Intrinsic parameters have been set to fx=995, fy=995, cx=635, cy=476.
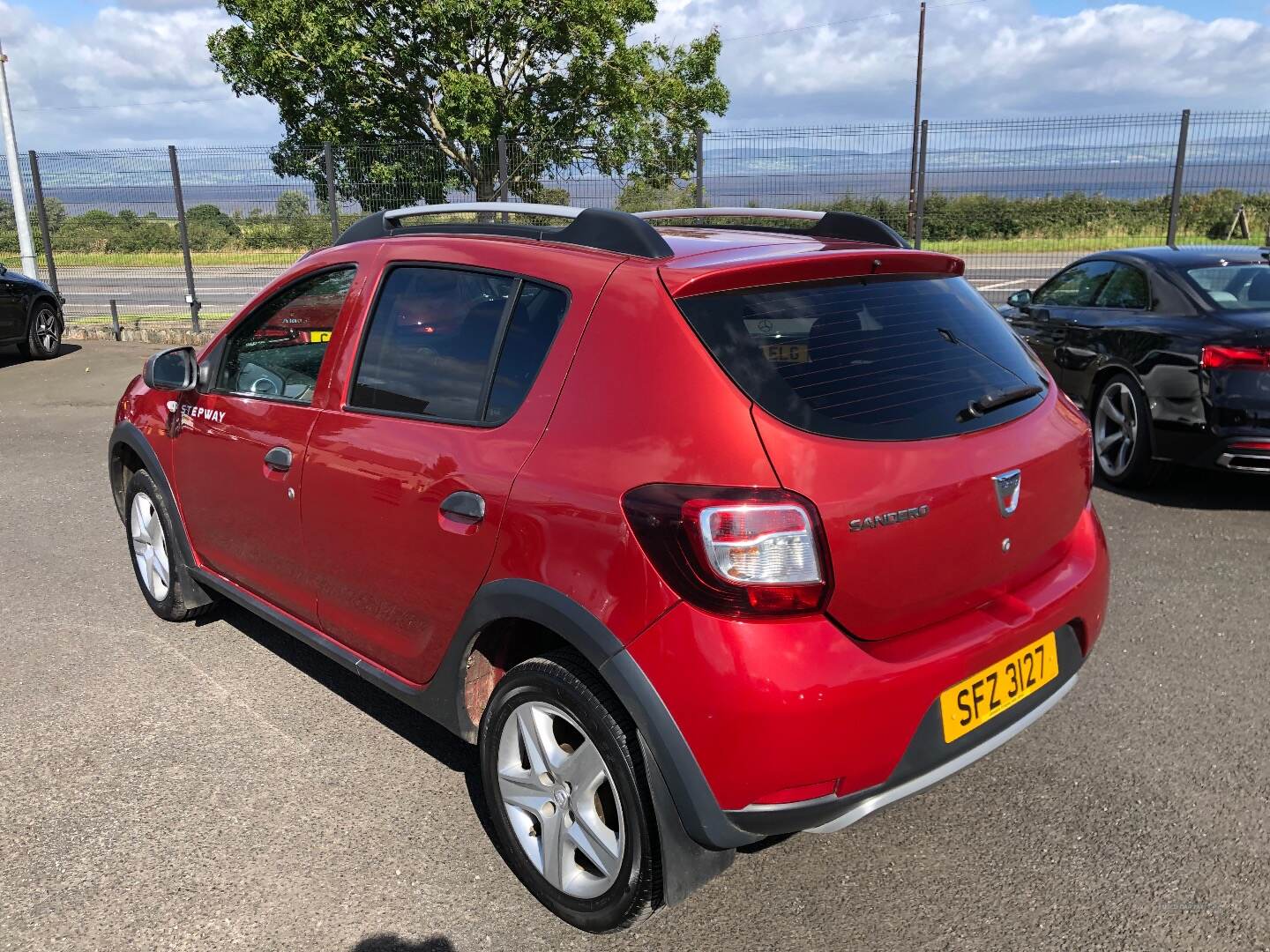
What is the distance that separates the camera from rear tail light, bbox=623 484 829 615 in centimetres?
205

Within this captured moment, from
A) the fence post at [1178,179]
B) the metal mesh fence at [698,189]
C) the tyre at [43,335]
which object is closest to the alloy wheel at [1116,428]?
the metal mesh fence at [698,189]

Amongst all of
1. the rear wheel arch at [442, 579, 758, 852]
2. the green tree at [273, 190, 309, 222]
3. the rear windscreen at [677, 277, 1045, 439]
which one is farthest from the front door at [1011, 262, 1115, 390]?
the green tree at [273, 190, 309, 222]

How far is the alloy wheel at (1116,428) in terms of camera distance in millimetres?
6180

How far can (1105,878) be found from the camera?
262 cm

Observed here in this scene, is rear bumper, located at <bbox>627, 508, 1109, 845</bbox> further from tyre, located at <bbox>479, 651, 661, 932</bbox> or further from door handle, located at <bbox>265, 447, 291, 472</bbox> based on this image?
door handle, located at <bbox>265, 447, 291, 472</bbox>

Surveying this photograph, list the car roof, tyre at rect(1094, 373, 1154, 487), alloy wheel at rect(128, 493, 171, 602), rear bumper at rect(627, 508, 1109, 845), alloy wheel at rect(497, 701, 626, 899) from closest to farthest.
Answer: rear bumper at rect(627, 508, 1109, 845) → alloy wheel at rect(497, 701, 626, 899) → alloy wheel at rect(128, 493, 171, 602) → tyre at rect(1094, 373, 1154, 487) → the car roof

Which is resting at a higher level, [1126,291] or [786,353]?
[786,353]

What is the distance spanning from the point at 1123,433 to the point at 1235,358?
997mm

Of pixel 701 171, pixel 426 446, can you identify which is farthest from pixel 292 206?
pixel 426 446

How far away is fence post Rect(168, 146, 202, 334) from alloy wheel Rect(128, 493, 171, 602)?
10.5m

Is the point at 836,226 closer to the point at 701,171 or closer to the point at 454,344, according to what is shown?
the point at 454,344

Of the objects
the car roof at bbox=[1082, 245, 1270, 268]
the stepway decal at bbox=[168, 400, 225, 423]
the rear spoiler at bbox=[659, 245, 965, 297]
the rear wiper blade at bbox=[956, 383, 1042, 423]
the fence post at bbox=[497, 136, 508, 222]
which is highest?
the fence post at bbox=[497, 136, 508, 222]

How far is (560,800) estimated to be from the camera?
8.02ft

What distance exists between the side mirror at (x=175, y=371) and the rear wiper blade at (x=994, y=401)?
2.81m
